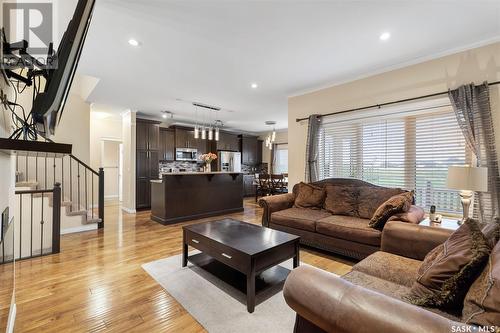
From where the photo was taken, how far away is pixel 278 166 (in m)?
9.27

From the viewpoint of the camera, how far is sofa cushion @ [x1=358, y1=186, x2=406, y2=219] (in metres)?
3.12

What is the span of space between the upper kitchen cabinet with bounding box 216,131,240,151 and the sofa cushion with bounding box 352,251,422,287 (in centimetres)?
674

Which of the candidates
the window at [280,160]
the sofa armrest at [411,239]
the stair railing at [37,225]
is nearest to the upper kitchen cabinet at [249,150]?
the window at [280,160]

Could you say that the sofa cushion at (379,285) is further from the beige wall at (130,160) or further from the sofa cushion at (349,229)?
the beige wall at (130,160)

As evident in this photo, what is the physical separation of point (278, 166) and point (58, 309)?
7.95 m

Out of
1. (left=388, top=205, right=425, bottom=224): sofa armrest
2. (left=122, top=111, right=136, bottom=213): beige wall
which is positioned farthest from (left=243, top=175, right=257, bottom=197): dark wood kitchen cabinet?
(left=388, top=205, right=425, bottom=224): sofa armrest

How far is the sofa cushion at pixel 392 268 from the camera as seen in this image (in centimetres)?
164

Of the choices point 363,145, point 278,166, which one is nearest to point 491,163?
point 363,145

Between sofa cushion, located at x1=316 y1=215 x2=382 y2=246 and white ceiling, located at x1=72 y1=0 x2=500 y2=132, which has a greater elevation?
white ceiling, located at x1=72 y1=0 x2=500 y2=132

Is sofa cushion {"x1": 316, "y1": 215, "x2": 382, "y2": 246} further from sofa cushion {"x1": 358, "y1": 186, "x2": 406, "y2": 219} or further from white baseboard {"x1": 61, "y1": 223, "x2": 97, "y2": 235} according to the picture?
white baseboard {"x1": 61, "y1": 223, "x2": 97, "y2": 235}

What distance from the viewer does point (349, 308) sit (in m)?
0.94

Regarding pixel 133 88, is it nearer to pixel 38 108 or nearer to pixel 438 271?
pixel 38 108

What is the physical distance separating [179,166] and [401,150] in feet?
20.6

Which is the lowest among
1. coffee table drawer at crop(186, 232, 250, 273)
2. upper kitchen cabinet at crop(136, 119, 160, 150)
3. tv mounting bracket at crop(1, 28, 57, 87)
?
coffee table drawer at crop(186, 232, 250, 273)
